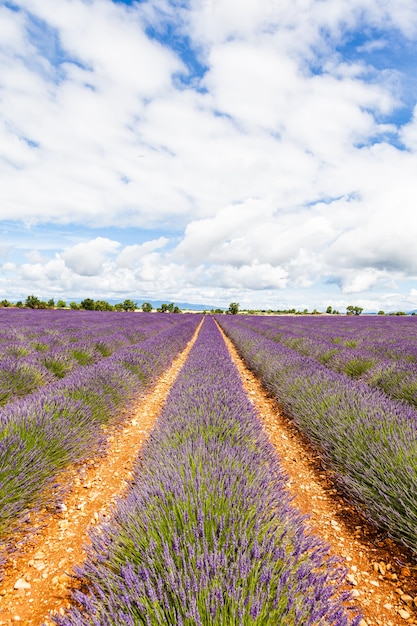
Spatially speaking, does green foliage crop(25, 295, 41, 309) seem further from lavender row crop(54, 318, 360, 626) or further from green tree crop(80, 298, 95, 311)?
lavender row crop(54, 318, 360, 626)

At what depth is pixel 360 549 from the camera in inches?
81.8

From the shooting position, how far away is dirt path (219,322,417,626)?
1.64m

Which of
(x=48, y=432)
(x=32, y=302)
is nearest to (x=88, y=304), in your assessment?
(x=32, y=302)

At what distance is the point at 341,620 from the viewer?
1063 millimetres

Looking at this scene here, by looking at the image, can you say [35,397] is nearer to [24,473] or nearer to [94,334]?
[24,473]

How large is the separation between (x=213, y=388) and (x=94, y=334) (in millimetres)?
8792

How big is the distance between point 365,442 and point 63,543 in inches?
107

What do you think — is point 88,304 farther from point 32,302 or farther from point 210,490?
point 210,490

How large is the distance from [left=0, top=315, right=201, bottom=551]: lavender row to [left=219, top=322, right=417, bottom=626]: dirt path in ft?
6.45

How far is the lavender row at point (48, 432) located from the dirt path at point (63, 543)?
0.19 metres

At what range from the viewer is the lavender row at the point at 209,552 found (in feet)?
3.49

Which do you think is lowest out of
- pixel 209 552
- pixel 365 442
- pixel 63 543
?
pixel 63 543

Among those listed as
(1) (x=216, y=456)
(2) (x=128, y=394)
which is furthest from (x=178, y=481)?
(2) (x=128, y=394)

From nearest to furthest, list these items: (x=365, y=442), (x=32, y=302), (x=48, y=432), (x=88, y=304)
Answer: (x=48, y=432), (x=365, y=442), (x=32, y=302), (x=88, y=304)
